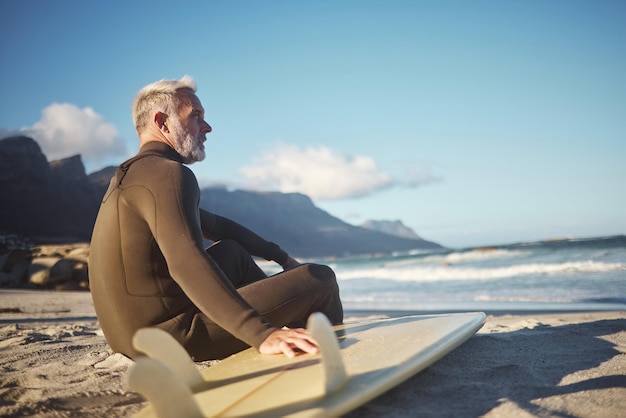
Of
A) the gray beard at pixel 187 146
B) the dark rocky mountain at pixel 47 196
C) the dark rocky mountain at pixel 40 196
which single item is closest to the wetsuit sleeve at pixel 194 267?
the gray beard at pixel 187 146

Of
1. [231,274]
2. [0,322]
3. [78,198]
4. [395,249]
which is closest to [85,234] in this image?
[78,198]

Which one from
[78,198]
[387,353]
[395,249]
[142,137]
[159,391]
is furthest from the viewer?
[395,249]

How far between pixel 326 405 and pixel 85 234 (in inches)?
1795

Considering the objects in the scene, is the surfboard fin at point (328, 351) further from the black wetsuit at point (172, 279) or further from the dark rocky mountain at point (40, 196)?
the dark rocky mountain at point (40, 196)

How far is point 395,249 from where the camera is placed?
300ft

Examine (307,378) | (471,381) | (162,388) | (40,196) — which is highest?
(40,196)

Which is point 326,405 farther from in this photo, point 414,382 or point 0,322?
point 0,322

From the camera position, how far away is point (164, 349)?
1339 mm

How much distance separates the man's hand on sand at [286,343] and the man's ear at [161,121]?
3.32ft

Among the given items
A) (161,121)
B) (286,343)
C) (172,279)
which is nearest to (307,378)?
(286,343)

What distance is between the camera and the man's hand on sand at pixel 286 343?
148 centimetres

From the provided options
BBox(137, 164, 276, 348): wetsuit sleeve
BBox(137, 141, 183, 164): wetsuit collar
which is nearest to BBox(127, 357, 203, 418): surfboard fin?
BBox(137, 164, 276, 348): wetsuit sleeve

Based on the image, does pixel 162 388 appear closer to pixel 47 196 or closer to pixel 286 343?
pixel 286 343

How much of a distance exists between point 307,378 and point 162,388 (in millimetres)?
474
